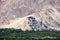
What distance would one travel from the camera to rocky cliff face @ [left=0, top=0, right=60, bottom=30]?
49.0 m

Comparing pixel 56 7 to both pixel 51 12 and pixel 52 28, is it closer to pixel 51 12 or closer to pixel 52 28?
pixel 51 12

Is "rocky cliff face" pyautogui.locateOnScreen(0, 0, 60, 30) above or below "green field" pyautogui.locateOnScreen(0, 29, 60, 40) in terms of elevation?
above

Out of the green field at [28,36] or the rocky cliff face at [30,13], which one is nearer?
the green field at [28,36]

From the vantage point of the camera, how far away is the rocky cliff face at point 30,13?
4903 centimetres

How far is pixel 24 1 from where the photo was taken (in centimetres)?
5506

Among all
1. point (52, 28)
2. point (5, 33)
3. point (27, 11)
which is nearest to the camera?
point (5, 33)

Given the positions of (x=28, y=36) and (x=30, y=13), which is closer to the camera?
(x=28, y=36)

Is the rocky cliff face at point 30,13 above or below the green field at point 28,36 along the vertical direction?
above

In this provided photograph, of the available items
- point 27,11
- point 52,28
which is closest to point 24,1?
point 27,11

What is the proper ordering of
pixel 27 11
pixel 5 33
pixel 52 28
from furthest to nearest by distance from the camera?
pixel 27 11, pixel 52 28, pixel 5 33

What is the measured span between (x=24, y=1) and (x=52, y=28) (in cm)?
953

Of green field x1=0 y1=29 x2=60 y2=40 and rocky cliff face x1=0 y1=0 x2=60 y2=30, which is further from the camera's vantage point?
rocky cliff face x1=0 y1=0 x2=60 y2=30

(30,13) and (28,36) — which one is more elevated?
(30,13)

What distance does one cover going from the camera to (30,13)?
174 ft
